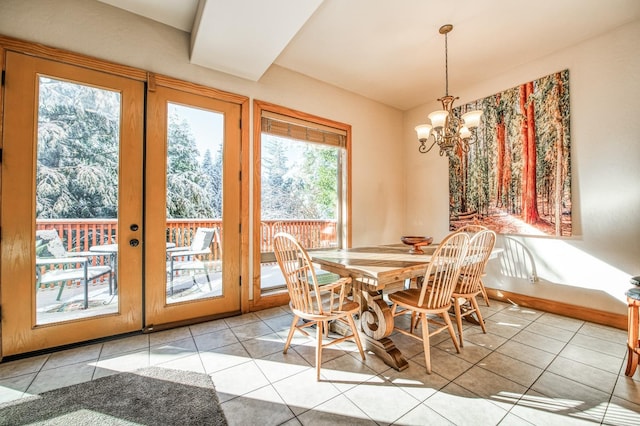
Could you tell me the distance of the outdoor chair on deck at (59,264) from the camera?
2.14m

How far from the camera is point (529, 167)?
3.28 meters

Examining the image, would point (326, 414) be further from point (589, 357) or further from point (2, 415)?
point (589, 357)

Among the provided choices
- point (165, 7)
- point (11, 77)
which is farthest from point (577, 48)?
point (11, 77)

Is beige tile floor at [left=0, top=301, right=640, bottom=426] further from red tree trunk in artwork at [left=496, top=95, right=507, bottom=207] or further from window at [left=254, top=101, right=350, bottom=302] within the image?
red tree trunk in artwork at [left=496, top=95, right=507, bottom=207]

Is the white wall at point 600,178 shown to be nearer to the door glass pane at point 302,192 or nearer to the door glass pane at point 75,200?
the door glass pane at point 302,192

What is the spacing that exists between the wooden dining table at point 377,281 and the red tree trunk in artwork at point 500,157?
6.69ft

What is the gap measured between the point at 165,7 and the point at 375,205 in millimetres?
3558

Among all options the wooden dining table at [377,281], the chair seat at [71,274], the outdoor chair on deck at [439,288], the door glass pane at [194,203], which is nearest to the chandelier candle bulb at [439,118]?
the outdoor chair on deck at [439,288]

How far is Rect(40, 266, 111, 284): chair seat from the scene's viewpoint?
2.17 meters

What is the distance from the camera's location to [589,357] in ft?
7.00

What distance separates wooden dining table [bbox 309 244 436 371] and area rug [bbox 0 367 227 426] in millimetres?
1161

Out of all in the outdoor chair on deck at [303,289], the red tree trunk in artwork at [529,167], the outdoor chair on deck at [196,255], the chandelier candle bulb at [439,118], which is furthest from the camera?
the red tree trunk in artwork at [529,167]

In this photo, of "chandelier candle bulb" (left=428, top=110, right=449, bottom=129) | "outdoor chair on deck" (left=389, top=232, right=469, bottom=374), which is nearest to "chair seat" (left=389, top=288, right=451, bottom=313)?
"outdoor chair on deck" (left=389, top=232, right=469, bottom=374)

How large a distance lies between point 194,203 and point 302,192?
1.78 m
